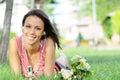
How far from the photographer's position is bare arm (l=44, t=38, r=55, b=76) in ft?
21.2

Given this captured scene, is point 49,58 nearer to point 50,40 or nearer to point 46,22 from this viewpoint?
point 50,40

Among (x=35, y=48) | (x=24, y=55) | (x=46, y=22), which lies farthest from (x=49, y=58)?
(x=46, y=22)

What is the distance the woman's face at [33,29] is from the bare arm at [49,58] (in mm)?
307

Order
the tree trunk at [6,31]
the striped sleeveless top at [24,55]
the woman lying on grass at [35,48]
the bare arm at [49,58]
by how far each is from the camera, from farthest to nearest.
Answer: the tree trunk at [6,31] < the striped sleeveless top at [24,55] < the bare arm at [49,58] < the woman lying on grass at [35,48]

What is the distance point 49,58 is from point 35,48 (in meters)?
0.28

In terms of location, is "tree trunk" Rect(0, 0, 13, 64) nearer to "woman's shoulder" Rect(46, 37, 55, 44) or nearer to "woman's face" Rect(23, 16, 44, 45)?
"woman's shoulder" Rect(46, 37, 55, 44)

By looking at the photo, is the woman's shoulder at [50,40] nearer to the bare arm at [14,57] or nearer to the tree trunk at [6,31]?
the bare arm at [14,57]

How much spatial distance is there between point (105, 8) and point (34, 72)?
6076cm

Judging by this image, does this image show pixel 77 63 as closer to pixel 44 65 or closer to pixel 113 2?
pixel 44 65

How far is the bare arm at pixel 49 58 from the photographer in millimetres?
6457

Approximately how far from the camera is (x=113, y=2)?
2650 inches

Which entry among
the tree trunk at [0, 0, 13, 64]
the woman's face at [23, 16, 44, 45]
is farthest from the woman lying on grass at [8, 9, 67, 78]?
the tree trunk at [0, 0, 13, 64]

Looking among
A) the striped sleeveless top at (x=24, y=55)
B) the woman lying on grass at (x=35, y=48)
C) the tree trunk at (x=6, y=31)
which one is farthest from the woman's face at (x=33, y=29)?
the tree trunk at (x=6, y=31)

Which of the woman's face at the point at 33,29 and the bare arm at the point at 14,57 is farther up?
the woman's face at the point at 33,29
